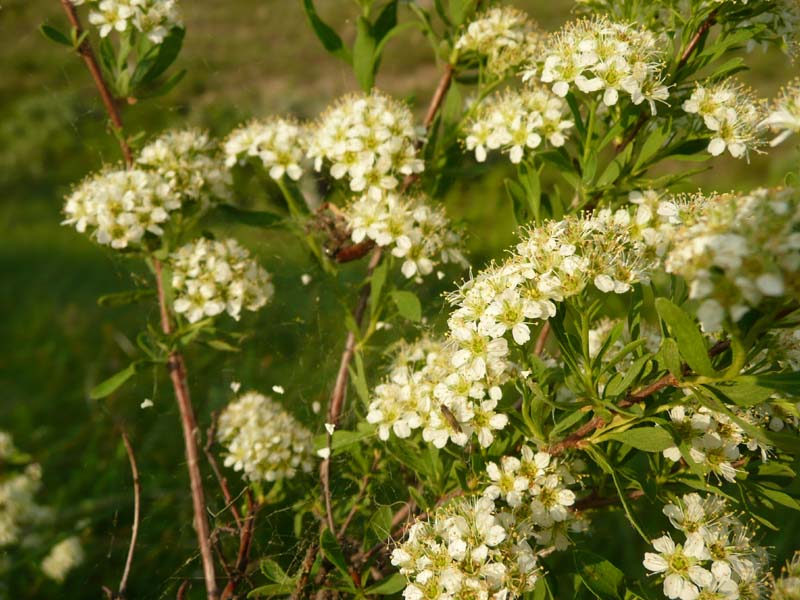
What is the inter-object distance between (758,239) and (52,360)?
386 cm

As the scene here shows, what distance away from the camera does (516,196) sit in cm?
162

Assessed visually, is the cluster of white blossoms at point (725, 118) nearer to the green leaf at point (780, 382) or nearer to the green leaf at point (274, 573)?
the green leaf at point (780, 382)

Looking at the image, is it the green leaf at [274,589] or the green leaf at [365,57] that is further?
the green leaf at [365,57]

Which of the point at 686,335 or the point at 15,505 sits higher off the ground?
the point at 686,335

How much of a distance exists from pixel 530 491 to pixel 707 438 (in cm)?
31

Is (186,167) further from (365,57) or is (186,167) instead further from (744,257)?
(744,257)

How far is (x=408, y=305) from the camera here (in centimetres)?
165

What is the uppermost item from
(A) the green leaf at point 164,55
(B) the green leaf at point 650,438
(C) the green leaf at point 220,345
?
(A) the green leaf at point 164,55

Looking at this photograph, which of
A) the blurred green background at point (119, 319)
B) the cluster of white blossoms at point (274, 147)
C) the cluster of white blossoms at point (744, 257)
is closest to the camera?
the cluster of white blossoms at point (744, 257)

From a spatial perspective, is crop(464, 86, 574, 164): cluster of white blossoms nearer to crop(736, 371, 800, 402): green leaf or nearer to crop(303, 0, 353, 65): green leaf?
crop(303, 0, 353, 65): green leaf

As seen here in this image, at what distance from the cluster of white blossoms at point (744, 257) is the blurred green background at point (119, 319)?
3.19ft

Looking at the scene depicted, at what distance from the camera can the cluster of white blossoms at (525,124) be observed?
1.59 meters

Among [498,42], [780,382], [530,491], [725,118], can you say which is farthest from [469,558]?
[498,42]

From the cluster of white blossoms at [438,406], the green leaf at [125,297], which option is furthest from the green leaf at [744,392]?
the green leaf at [125,297]
